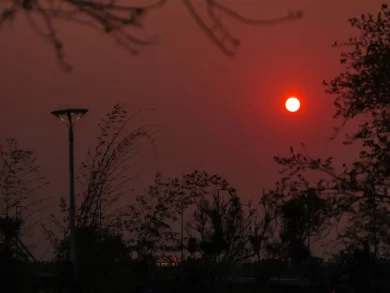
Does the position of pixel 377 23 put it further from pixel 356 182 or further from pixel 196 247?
pixel 196 247

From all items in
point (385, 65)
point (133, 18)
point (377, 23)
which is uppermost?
point (377, 23)

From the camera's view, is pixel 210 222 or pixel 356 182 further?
pixel 210 222

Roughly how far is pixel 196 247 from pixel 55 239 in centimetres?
585

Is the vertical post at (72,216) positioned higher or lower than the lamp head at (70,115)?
lower

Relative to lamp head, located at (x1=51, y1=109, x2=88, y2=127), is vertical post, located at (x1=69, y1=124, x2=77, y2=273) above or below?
below

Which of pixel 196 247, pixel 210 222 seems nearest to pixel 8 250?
pixel 196 247

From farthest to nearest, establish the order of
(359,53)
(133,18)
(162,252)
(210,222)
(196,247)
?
(210,222) < (196,247) < (359,53) < (162,252) < (133,18)

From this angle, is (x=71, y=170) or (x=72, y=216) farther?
(x=71, y=170)

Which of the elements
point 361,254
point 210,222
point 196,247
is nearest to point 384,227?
point 361,254

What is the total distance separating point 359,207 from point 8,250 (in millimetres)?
6924

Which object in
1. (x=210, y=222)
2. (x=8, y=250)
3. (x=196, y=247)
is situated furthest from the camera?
(x=210, y=222)

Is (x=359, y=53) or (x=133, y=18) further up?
(x=359, y=53)

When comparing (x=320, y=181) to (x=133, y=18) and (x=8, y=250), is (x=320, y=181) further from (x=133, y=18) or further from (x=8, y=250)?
(x=133, y=18)

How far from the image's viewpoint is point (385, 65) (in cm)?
1486
